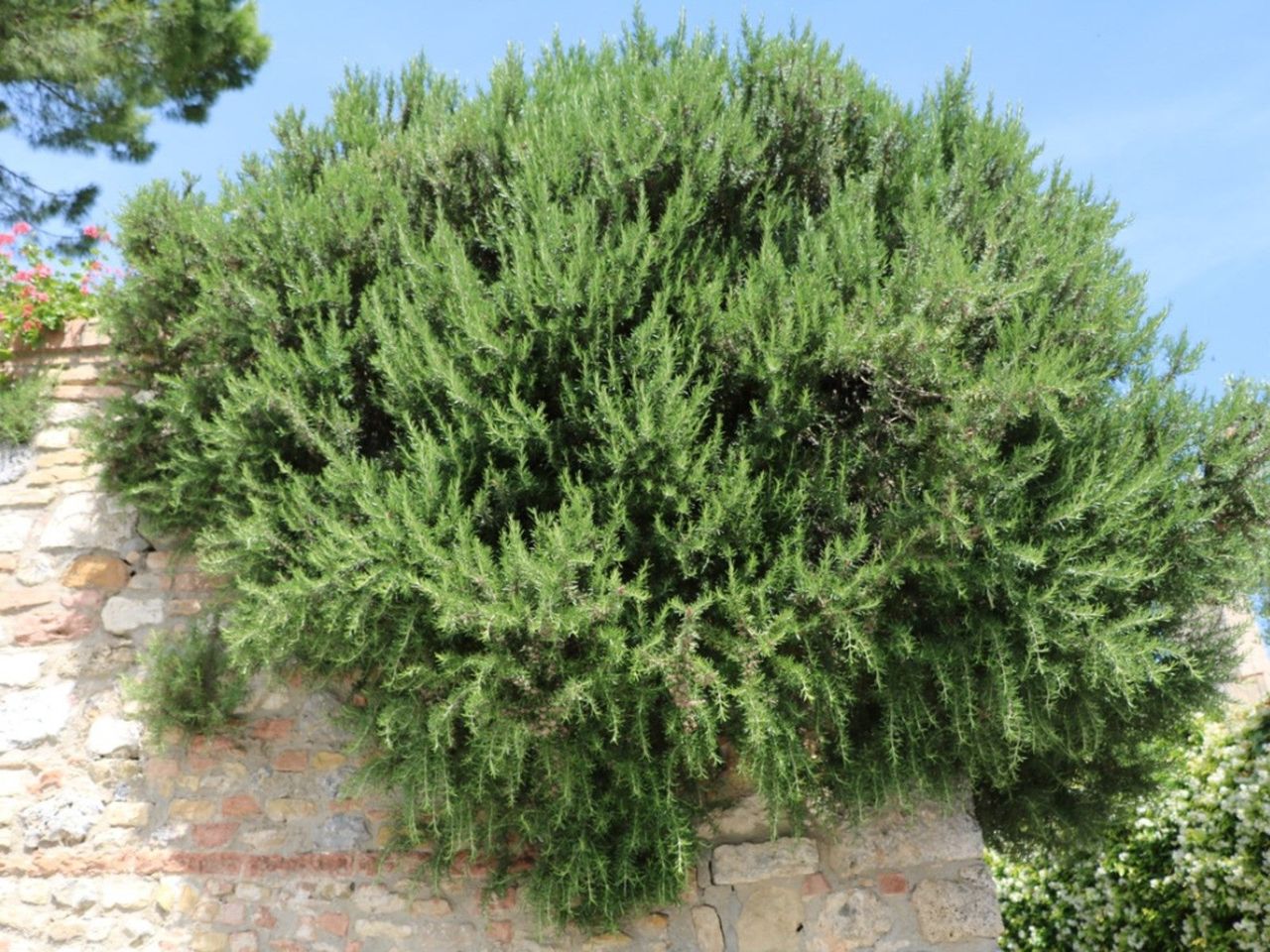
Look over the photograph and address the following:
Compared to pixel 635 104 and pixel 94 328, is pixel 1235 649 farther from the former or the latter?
pixel 94 328

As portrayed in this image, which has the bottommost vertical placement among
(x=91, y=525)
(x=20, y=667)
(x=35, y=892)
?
(x=35, y=892)

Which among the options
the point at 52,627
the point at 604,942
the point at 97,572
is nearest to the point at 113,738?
the point at 52,627

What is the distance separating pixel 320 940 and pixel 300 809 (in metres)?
0.50

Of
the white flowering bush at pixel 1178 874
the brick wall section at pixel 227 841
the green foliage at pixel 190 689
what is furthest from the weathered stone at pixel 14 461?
the white flowering bush at pixel 1178 874

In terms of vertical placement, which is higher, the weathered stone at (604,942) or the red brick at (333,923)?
the red brick at (333,923)

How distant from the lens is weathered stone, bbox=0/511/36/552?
4938 mm

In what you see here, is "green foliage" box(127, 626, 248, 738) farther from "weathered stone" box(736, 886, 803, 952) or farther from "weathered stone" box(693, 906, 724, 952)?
"weathered stone" box(736, 886, 803, 952)

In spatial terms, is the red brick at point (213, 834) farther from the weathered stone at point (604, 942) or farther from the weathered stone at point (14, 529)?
the weathered stone at point (14, 529)

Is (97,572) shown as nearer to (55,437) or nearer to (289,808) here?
(55,437)

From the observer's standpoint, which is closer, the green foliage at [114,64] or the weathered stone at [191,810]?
the weathered stone at [191,810]

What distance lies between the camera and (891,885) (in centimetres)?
400

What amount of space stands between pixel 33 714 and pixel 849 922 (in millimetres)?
3478

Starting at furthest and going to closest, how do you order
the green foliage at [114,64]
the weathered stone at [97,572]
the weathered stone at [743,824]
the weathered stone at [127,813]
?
1. the green foliage at [114,64]
2. the weathered stone at [97,572]
3. the weathered stone at [127,813]
4. the weathered stone at [743,824]

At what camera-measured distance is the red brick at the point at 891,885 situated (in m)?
4.00
